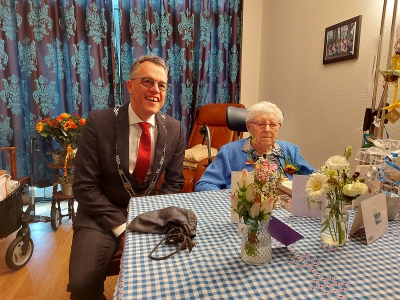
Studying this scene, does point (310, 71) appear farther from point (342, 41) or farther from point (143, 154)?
point (143, 154)

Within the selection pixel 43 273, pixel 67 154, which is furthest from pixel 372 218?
pixel 67 154

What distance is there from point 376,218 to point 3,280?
6.96 feet

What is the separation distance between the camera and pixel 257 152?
1709 millimetres

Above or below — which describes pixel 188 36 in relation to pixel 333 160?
above

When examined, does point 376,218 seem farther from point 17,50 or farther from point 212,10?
point 17,50

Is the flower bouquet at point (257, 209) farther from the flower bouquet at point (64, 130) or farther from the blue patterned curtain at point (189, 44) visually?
the blue patterned curtain at point (189, 44)

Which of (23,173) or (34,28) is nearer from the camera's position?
(34,28)

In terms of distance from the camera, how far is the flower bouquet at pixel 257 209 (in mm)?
783

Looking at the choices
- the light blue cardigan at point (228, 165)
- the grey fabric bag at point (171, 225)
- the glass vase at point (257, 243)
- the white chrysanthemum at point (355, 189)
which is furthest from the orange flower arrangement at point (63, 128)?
the white chrysanthemum at point (355, 189)

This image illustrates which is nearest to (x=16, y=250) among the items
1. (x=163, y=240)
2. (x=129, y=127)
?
(x=129, y=127)

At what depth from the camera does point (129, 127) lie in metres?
1.58

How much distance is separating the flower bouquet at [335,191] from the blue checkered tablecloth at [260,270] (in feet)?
0.14

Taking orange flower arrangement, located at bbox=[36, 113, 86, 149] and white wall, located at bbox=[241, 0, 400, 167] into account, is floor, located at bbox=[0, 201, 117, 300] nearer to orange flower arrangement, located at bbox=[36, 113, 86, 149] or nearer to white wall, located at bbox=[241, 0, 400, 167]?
orange flower arrangement, located at bbox=[36, 113, 86, 149]

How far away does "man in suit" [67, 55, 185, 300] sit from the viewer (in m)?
1.42
